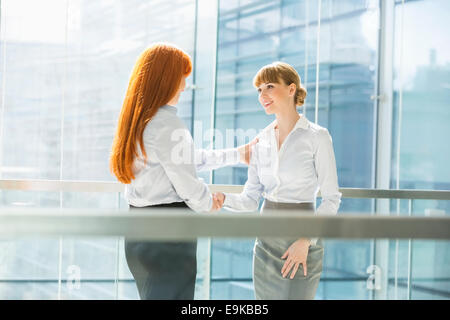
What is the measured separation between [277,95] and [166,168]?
0.65 m

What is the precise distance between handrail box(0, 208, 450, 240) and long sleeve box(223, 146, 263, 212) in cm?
113

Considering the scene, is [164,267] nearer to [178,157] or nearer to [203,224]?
[203,224]

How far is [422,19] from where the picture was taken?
6078mm

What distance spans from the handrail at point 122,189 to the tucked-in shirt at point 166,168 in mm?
1190

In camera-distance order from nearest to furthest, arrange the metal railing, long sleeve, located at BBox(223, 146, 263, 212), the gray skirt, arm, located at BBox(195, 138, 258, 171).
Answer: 1. the metal railing
2. the gray skirt
3. long sleeve, located at BBox(223, 146, 263, 212)
4. arm, located at BBox(195, 138, 258, 171)

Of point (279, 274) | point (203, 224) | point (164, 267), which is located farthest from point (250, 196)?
point (203, 224)

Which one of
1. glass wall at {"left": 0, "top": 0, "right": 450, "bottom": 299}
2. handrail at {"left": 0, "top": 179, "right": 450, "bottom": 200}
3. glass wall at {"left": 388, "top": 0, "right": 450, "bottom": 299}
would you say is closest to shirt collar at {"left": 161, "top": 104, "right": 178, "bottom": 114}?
handrail at {"left": 0, "top": 179, "right": 450, "bottom": 200}

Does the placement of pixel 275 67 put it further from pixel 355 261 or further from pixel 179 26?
pixel 179 26

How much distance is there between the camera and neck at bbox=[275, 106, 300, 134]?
7.34 feet

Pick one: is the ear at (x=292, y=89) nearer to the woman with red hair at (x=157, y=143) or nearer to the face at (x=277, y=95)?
the face at (x=277, y=95)

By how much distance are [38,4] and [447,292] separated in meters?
5.27

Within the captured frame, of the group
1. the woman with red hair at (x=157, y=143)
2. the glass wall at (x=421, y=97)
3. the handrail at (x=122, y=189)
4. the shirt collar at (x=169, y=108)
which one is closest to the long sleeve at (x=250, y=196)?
the woman with red hair at (x=157, y=143)

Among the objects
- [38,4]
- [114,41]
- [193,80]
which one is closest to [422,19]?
[193,80]

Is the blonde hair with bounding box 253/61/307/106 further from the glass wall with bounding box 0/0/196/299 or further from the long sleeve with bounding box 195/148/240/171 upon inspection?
the glass wall with bounding box 0/0/196/299
